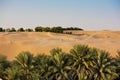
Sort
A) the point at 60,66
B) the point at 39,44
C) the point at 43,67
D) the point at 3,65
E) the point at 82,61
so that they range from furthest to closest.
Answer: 1. the point at 39,44
2. the point at 82,61
3. the point at 60,66
4. the point at 3,65
5. the point at 43,67

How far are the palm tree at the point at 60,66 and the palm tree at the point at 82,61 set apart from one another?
2.67 ft

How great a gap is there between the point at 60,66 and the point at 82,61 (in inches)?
89.6

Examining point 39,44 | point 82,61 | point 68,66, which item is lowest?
point 39,44

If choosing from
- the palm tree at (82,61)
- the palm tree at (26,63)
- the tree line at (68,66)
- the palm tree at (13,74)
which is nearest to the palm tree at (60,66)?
the tree line at (68,66)

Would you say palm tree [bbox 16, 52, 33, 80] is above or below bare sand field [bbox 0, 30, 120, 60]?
above

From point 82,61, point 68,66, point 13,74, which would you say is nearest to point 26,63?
point 13,74

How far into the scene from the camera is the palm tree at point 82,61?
3807 centimetres

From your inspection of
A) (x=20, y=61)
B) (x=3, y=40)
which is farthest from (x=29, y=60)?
(x=3, y=40)

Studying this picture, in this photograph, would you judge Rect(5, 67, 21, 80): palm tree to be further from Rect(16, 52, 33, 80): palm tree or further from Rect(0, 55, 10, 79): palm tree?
Rect(16, 52, 33, 80): palm tree

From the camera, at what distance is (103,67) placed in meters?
38.4

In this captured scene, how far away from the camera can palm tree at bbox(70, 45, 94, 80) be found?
3807 centimetres

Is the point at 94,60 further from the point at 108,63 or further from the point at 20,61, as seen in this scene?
the point at 20,61

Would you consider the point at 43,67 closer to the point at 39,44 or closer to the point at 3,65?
the point at 3,65

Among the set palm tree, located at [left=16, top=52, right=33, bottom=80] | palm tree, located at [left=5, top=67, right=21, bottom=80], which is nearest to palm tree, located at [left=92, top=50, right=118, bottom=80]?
palm tree, located at [left=16, top=52, right=33, bottom=80]
